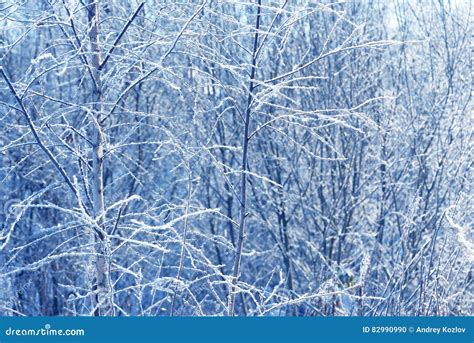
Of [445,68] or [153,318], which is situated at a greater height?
[445,68]

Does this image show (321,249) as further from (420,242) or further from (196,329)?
(196,329)

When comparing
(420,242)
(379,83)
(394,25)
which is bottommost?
(420,242)

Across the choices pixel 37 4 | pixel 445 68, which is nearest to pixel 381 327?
pixel 445 68

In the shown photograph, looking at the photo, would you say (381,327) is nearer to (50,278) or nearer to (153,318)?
(153,318)

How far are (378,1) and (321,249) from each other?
236 centimetres

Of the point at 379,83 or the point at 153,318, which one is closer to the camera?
the point at 153,318

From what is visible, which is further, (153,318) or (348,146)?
(348,146)

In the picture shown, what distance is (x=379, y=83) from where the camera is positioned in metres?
5.50

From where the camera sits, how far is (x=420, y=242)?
4883mm

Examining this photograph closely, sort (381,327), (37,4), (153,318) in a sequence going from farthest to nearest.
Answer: (37,4) < (381,327) < (153,318)

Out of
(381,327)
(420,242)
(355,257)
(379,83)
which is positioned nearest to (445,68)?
(379,83)

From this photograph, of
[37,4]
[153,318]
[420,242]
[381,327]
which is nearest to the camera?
[153,318]

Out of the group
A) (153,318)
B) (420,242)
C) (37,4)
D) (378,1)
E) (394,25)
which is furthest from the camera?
(394,25)

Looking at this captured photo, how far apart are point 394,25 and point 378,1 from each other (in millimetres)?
450
